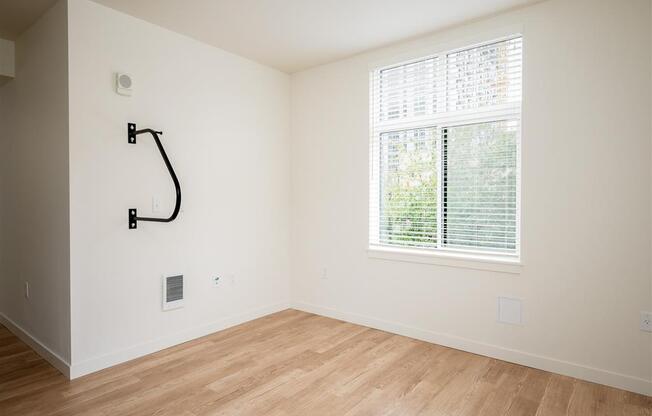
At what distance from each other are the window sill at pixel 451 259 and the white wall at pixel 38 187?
2.47m

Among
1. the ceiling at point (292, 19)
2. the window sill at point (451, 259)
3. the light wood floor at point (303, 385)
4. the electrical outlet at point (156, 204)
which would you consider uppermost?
the ceiling at point (292, 19)

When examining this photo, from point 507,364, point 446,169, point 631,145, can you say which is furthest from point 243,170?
point 631,145

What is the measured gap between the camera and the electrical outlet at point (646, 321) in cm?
241

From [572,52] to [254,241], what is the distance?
3.02 metres

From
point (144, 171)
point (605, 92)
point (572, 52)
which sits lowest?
point (144, 171)

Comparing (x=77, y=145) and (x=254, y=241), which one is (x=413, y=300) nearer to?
(x=254, y=241)

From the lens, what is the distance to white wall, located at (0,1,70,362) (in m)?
2.70

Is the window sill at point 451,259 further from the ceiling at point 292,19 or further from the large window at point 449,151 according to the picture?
the ceiling at point 292,19

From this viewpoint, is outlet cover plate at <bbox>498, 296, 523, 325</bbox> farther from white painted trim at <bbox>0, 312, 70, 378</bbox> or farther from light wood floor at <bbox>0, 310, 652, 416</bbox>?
white painted trim at <bbox>0, 312, 70, 378</bbox>

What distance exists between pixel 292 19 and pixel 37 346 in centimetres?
314

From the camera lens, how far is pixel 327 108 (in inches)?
157

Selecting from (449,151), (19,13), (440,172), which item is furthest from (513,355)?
(19,13)

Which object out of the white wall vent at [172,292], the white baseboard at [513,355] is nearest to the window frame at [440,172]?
the white baseboard at [513,355]

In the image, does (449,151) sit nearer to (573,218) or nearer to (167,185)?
(573,218)
